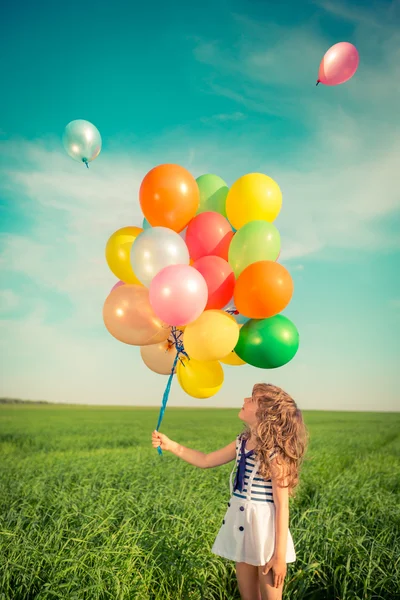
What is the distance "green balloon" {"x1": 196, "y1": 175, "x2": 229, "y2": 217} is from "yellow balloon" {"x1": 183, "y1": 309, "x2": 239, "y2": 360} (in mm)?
944

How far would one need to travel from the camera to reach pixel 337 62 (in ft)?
13.4

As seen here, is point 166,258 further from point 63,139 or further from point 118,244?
point 63,139

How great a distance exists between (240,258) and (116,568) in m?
2.31

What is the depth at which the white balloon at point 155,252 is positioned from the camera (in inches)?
119

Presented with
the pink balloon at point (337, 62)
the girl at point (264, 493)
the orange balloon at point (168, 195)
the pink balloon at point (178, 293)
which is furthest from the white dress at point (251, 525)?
the pink balloon at point (337, 62)

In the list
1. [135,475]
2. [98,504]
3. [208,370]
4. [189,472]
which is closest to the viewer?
[208,370]

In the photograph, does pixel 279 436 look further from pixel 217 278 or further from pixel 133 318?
pixel 133 318

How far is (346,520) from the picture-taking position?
527cm

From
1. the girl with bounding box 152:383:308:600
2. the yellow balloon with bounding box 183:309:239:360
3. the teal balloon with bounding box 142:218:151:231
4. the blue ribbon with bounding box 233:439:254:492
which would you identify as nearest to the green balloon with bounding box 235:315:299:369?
the yellow balloon with bounding box 183:309:239:360

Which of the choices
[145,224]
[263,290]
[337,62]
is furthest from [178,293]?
[337,62]

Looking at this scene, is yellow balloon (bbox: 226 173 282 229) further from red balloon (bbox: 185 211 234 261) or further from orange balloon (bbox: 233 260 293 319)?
orange balloon (bbox: 233 260 293 319)

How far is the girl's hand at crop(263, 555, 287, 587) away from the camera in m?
2.49

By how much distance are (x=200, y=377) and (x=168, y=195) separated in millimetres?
1320

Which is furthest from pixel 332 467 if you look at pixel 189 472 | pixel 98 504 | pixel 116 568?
pixel 116 568
